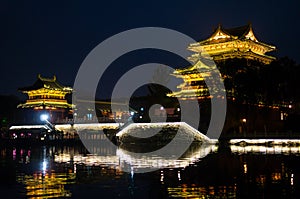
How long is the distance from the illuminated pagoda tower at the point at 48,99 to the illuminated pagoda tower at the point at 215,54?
21.0m

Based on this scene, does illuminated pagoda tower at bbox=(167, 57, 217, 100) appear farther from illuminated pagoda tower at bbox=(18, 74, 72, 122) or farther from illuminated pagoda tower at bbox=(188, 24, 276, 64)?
illuminated pagoda tower at bbox=(18, 74, 72, 122)

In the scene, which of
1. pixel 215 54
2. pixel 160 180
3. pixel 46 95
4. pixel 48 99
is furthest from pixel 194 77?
pixel 160 180

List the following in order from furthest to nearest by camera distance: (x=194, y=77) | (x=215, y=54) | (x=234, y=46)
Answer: (x=215, y=54)
(x=234, y=46)
(x=194, y=77)

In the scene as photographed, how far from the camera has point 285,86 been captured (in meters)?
47.2

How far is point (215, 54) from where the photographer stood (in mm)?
57812

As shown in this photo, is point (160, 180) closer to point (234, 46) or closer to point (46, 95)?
point (234, 46)

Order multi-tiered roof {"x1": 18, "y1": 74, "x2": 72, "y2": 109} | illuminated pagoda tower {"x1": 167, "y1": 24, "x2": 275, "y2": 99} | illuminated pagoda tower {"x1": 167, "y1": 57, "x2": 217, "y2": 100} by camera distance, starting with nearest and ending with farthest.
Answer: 1. illuminated pagoda tower {"x1": 167, "y1": 57, "x2": 217, "y2": 100}
2. illuminated pagoda tower {"x1": 167, "y1": 24, "x2": 275, "y2": 99}
3. multi-tiered roof {"x1": 18, "y1": 74, "x2": 72, "y2": 109}

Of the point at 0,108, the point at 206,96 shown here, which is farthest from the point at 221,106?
the point at 0,108

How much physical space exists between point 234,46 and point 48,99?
30313 mm

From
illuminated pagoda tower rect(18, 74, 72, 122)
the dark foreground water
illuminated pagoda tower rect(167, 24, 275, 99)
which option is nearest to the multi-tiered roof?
illuminated pagoda tower rect(18, 74, 72, 122)

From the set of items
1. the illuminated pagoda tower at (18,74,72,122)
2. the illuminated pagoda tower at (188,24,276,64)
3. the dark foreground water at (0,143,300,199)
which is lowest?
the dark foreground water at (0,143,300,199)

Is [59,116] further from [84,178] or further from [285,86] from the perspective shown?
[84,178]

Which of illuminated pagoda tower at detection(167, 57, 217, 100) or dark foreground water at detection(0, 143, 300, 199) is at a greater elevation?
illuminated pagoda tower at detection(167, 57, 217, 100)

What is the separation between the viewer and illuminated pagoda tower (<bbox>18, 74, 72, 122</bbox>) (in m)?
67.5
